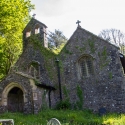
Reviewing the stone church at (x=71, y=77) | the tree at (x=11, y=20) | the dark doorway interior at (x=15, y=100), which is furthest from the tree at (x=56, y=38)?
the dark doorway interior at (x=15, y=100)

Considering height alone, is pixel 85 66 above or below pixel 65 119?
above

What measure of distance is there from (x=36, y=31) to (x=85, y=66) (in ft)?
23.3

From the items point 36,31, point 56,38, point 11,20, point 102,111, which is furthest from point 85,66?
point 56,38

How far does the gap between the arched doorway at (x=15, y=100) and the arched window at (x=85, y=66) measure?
6057mm

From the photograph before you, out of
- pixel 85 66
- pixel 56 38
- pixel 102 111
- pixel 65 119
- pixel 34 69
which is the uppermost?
pixel 56 38

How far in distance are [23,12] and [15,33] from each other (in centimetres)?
283

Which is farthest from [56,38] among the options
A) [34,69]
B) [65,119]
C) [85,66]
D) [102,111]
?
[65,119]

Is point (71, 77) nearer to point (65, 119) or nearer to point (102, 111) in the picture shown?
point (102, 111)

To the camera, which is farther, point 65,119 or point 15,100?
point 15,100

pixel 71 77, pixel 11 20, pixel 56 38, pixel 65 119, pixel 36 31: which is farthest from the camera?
pixel 56 38

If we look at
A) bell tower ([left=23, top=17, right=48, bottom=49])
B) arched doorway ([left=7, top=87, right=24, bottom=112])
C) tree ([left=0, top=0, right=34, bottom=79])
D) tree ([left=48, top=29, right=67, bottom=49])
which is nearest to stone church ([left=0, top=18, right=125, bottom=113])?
arched doorway ([left=7, top=87, right=24, bottom=112])

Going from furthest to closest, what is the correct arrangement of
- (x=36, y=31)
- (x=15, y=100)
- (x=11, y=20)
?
(x=36, y=31) → (x=15, y=100) → (x=11, y=20)

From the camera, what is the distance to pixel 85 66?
57.5 ft

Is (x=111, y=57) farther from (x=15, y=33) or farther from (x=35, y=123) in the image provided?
(x=15, y=33)
